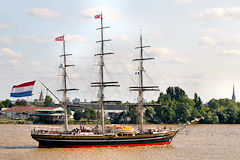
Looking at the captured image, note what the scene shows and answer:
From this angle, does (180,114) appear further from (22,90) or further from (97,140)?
(22,90)

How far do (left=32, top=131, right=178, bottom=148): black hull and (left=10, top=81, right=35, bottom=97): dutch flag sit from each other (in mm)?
8014

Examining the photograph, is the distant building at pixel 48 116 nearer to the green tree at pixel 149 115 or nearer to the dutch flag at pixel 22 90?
the green tree at pixel 149 115

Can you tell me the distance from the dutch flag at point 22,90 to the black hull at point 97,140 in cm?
801

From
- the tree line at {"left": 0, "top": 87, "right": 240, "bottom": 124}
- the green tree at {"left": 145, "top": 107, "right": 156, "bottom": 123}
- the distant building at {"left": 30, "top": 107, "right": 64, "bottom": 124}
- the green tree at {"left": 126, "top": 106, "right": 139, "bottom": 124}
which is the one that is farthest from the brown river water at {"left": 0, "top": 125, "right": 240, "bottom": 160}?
the distant building at {"left": 30, "top": 107, "right": 64, "bottom": 124}

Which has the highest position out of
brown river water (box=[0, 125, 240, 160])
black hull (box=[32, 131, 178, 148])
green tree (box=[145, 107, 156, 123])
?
green tree (box=[145, 107, 156, 123])

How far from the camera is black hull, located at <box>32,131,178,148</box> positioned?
6450 cm

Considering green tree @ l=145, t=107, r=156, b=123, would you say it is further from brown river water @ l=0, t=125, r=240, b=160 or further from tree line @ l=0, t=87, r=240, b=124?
brown river water @ l=0, t=125, r=240, b=160

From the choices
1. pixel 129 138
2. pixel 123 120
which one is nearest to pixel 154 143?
pixel 129 138

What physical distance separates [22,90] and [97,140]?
649 inches

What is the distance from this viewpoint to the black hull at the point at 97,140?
2539 inches

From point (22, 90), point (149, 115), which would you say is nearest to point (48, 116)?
point (149, 115)

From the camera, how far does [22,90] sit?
211 feet

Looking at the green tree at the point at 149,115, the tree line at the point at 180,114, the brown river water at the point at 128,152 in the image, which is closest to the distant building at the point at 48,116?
the tree line at the point at 180,114

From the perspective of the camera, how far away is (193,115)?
14138 cm
